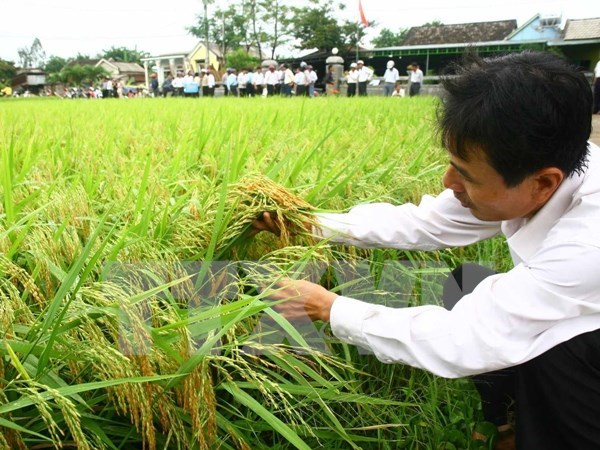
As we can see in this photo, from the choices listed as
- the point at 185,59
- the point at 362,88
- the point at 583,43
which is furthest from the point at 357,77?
the point at 185,59

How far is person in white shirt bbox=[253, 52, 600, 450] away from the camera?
3.19 feet

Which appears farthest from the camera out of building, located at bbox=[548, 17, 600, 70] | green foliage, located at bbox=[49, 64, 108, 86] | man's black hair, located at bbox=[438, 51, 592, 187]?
green foliage, located at bbox=[49, 64, 108, 86]

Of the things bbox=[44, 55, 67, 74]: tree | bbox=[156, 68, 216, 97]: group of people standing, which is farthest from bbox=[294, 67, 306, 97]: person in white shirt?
bbox=[44, 55, 67, 74]: tree

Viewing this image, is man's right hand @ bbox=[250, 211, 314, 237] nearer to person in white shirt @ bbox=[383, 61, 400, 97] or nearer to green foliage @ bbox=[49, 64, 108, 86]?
person in white shirt @ bbox=[383, 61, 400, 97]

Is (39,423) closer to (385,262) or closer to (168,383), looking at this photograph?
(168,383)

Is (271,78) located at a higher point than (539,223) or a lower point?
higher

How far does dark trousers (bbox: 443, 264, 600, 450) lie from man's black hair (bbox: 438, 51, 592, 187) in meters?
0.35

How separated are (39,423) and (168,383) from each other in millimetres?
241

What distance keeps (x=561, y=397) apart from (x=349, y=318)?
0.46 metres

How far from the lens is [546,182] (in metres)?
1.05

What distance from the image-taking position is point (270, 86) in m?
17.9

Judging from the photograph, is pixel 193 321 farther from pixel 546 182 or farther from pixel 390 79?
pixel 390 79

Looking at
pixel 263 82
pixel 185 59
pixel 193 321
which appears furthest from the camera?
pixel 185 59

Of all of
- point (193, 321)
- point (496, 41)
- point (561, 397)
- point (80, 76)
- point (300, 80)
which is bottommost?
point (561, 397)
